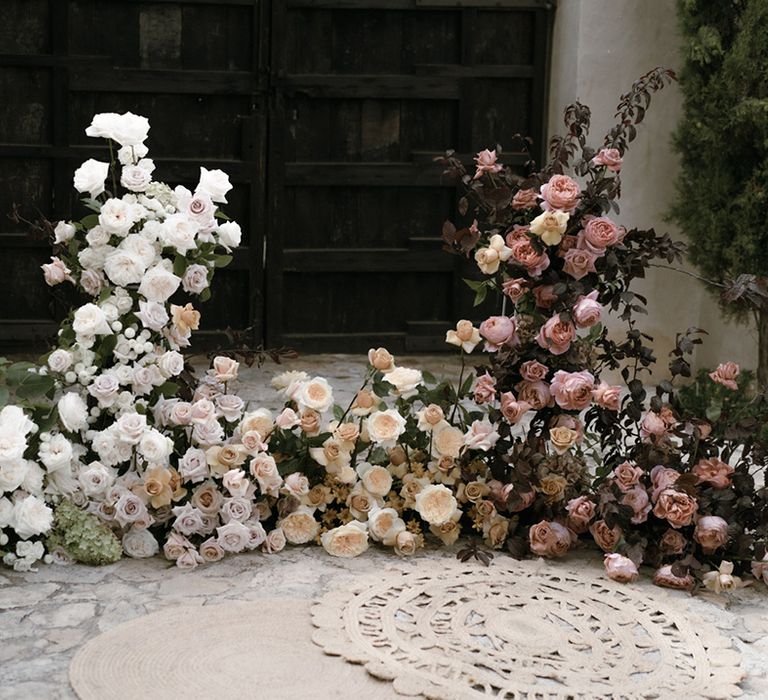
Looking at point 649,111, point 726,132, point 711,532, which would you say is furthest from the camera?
point 649,111

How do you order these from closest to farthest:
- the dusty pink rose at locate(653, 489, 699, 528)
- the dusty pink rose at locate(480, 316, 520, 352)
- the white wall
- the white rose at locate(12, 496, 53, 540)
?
the white rose at locate(12, 496, 53, 540), the dusty pink rose at locate(653, 489, 699, 528), the dusty pink rose at locate(480, 316, 520, 352), the white wall

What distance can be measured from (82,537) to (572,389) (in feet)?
4.53

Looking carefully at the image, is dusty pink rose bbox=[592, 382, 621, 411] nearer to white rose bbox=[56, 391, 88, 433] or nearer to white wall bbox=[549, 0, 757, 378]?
white rose bbox=[56, 391, 88, 433]

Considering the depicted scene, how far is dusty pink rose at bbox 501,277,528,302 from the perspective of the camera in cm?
383

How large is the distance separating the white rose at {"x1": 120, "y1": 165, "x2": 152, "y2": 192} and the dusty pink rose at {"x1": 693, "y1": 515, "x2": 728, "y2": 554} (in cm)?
178

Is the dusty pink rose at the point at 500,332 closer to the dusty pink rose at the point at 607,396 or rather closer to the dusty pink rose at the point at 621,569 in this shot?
the dusty pink rose at the point at 607,396

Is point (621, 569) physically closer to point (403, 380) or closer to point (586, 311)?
point (586, 311)

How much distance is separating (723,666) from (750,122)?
3.06 m

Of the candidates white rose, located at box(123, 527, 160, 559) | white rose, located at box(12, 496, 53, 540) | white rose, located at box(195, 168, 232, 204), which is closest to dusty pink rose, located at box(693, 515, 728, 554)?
white rose, located at box(123, 527, 160, 559)

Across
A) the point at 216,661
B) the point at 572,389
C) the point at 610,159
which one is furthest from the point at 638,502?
the point at 216,661

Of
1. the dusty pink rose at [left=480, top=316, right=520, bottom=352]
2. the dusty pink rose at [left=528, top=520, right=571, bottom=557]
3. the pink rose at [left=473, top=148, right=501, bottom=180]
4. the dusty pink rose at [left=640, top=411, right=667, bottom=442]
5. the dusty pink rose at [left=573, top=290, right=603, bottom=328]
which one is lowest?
the dusty pink rose at [left=528, top=520, right=571, bottom=557]

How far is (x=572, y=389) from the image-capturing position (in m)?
3.72

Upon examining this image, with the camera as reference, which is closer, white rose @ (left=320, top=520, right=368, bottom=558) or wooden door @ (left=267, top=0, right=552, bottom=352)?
white rose @ (left=320, top=520, right=368, bottom=558)

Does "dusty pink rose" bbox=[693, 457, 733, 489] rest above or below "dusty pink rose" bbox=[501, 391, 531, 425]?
below
